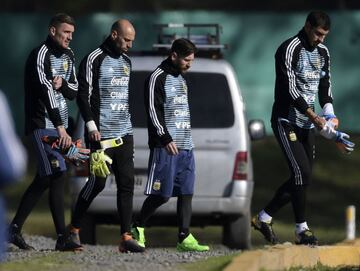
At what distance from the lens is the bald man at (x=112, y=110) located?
1235cm

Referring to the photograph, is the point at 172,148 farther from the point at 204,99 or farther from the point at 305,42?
the point at 204,99

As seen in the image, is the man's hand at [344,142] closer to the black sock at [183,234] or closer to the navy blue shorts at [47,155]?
the black sock at [183,234]

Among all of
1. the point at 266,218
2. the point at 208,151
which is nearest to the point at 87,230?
the point at 208,151

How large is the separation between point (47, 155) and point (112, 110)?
65cm

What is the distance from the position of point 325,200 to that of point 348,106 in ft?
17.5

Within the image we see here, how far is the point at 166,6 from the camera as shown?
103 feet

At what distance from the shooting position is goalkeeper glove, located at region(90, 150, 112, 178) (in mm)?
12359

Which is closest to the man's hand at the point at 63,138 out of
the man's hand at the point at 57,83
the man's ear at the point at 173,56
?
the man's hand at the point at 57,83

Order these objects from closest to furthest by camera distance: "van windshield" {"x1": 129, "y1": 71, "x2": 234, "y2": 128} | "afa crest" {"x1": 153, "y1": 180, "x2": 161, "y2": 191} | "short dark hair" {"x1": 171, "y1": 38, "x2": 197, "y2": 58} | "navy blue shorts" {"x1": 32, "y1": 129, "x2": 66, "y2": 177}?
1. "navy blue shorts" {"x1": 32, "y1": 129, "x2": 66, "y2": 177}
2. "short dark hair" {"x1": 171, "y1": 38, "x2": 197, "y2": 58}
3. "afa crest" {"x1": 153, "y1": 180, "x2": 161, "y2": 191}
4. "van windshield" {"x1": 129, "y1": 71, "x2": 234, "y2": 128}

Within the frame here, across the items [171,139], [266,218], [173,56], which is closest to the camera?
[171,139]

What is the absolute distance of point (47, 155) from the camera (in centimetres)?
1248

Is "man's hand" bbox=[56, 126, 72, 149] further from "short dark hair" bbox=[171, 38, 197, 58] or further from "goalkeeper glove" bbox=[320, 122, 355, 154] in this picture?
"goalkeeper glove" bbox=[320, 122, 355, 154]

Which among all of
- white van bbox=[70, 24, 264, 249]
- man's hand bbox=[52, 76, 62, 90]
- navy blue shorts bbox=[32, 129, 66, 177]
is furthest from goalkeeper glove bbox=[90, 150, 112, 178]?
white van bbox=[70, 24, 264, 249]

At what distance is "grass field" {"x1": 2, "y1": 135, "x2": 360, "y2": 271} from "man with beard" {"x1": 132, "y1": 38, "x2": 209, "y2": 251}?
424 centimetres
